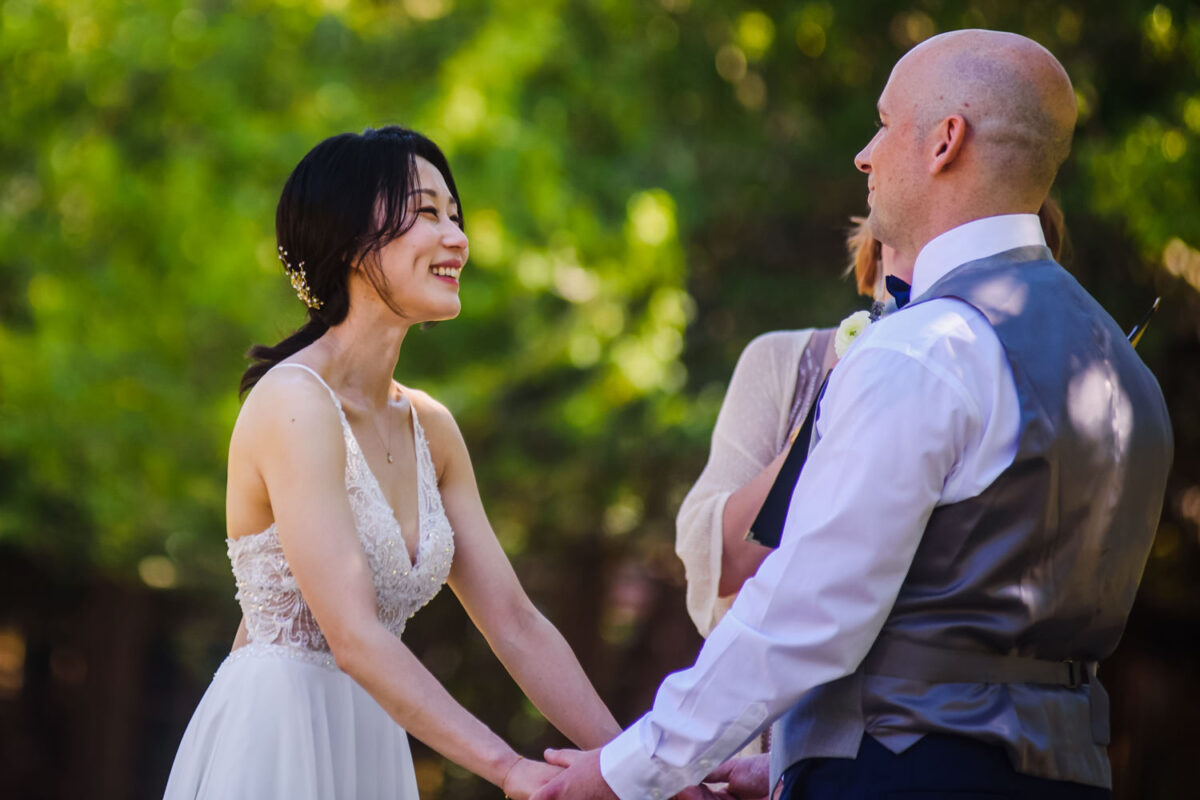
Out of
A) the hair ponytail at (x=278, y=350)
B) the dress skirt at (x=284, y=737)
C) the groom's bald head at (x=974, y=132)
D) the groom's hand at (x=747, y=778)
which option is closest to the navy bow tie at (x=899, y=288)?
the groom's bald head at (x=974, y=132)

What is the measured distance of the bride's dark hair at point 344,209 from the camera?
291cm

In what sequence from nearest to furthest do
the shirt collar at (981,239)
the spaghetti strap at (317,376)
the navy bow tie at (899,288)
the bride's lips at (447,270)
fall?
1. the shirt collar at (981,239)
2. the navy bow tie at (899,288)
3. the spaghetti strap at (317,376)
4. the bride's lips at (447,270)

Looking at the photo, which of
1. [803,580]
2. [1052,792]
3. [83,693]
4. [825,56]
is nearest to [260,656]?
[803,580]

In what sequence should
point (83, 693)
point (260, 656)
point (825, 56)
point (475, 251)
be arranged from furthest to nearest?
point (83, 693)
point (825, 56)
point (475, 251)
point (260, 656)

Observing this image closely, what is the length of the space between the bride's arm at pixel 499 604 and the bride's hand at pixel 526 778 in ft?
1.37

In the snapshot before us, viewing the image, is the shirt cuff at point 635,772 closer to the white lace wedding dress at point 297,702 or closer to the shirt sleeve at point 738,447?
the white lace wedding dress at point 297,702

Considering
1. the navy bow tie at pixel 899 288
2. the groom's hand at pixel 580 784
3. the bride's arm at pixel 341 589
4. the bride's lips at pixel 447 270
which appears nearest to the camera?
the groom's hand at pixel 580 784

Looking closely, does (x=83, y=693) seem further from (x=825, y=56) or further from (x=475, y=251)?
(x=825, y=56)

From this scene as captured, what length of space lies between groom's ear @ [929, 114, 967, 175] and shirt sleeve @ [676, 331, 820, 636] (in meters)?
1.04

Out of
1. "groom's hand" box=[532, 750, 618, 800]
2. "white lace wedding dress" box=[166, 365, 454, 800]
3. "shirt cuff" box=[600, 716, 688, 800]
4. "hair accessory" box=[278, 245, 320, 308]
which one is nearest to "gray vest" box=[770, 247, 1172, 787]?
"shirt cuff" box=[600, 716, 688, 800]

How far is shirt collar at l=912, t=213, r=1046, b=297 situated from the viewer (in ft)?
7.55

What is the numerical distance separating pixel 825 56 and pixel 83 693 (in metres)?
9.84

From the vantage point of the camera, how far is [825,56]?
8547mm

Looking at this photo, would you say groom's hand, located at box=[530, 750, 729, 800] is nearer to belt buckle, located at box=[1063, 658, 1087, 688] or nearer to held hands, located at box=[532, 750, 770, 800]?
held hands, located at box=[532, 750, 770, 800]
